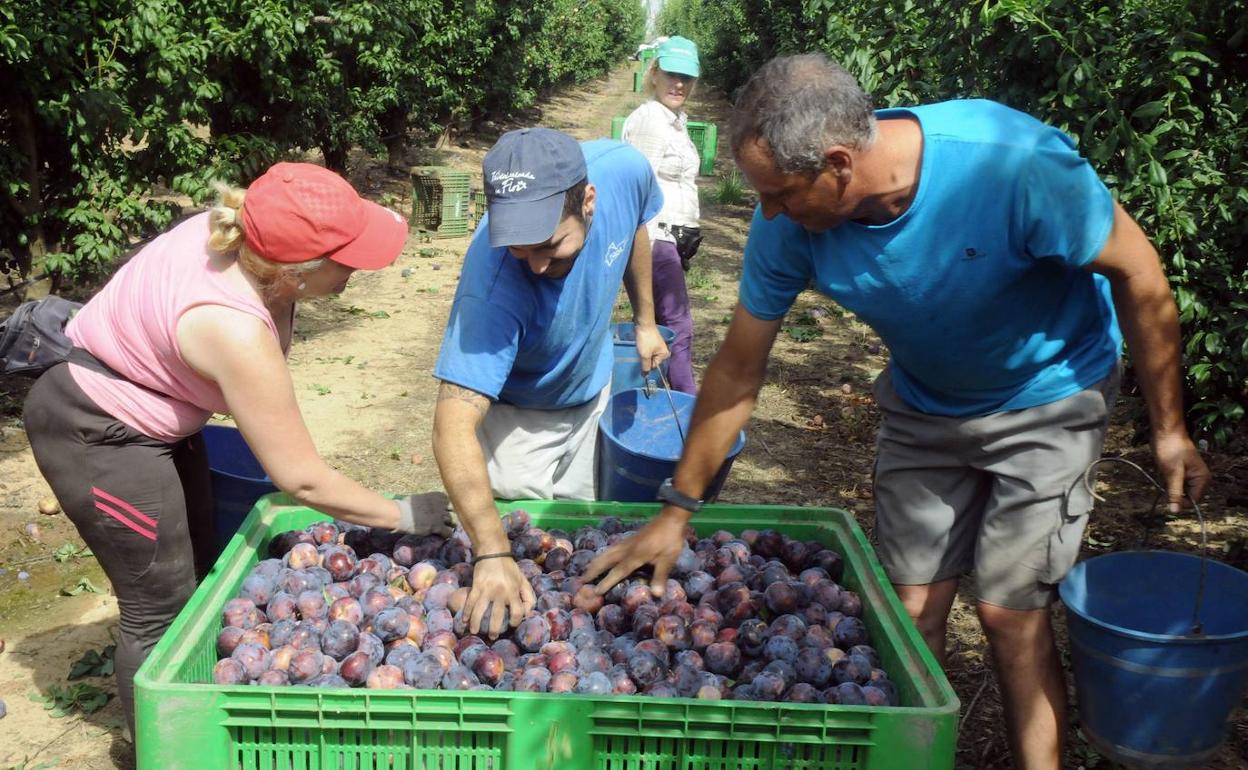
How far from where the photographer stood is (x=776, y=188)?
83.8 inches

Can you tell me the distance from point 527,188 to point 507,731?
116cm

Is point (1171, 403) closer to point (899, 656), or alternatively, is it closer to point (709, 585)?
point (899, 656)

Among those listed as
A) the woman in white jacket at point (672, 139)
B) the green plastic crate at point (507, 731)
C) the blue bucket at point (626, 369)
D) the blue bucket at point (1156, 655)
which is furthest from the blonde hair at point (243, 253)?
the woman in white jacket at point (672, 139)

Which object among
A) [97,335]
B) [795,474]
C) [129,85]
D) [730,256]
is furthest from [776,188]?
[730,256]

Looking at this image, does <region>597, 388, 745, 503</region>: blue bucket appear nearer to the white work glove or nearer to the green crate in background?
the white work glove

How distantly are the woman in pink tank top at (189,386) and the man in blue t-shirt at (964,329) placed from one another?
754 mm

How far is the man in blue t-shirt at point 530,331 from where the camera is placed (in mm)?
2391

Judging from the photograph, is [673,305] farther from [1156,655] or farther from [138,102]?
[1156,655]

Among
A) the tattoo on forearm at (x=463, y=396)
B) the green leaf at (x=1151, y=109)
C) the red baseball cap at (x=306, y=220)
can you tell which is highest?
the green leaf at (x=1151, y=109)

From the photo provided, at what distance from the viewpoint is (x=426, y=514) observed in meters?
2.57

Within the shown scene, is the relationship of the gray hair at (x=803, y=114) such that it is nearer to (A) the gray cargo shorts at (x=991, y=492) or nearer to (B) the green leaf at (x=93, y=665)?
(A) the gray cargo shorts at (x=991, y=492)

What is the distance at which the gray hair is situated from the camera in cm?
205

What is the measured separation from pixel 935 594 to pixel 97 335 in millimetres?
2079

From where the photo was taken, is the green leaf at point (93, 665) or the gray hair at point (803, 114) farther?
the green leaf at point (93, 665)
